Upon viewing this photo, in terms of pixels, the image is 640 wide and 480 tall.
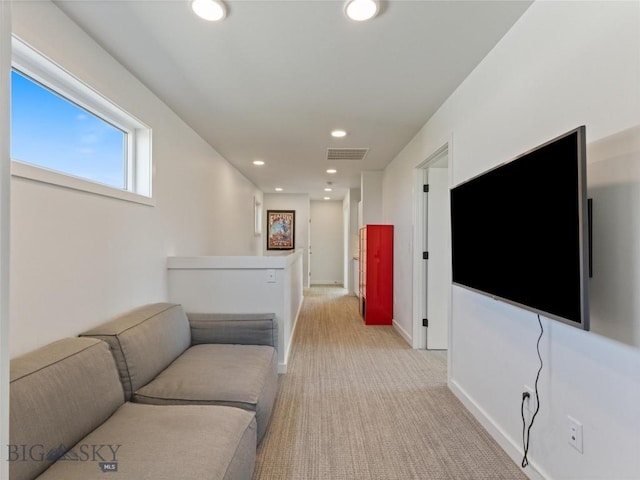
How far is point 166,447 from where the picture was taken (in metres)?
1.18

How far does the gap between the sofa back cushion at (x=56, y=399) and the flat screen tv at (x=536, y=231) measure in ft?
6.25

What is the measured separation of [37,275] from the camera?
1.50 meters

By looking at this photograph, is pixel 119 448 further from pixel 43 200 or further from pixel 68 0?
pixel 68 0

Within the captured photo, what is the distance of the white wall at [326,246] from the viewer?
8.75 m

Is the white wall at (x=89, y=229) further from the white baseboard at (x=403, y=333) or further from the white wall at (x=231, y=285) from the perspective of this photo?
the white baseboard at (x=403, y=333)

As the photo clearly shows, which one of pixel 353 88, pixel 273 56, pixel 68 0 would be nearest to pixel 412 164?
pixel 353 88

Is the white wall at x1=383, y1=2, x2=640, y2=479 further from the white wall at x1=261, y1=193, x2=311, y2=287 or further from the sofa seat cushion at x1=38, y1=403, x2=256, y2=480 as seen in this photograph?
the white wall at x1=261, y1=193, x2=311, y2=287

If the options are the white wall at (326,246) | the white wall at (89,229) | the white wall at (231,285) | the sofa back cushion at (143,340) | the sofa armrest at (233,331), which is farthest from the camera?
the white wall at (326,246)

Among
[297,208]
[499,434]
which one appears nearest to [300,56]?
[499,434]

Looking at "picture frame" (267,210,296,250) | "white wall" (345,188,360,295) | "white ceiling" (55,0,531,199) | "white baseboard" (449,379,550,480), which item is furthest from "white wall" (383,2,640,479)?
"picture frame" (267,210,296,250)

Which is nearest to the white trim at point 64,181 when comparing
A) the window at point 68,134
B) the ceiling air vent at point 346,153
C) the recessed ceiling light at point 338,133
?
the window at point 68,134

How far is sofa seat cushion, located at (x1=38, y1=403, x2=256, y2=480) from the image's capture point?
107 centimetres

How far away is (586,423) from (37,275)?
98.5 inches

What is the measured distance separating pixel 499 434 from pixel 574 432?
64 cm
